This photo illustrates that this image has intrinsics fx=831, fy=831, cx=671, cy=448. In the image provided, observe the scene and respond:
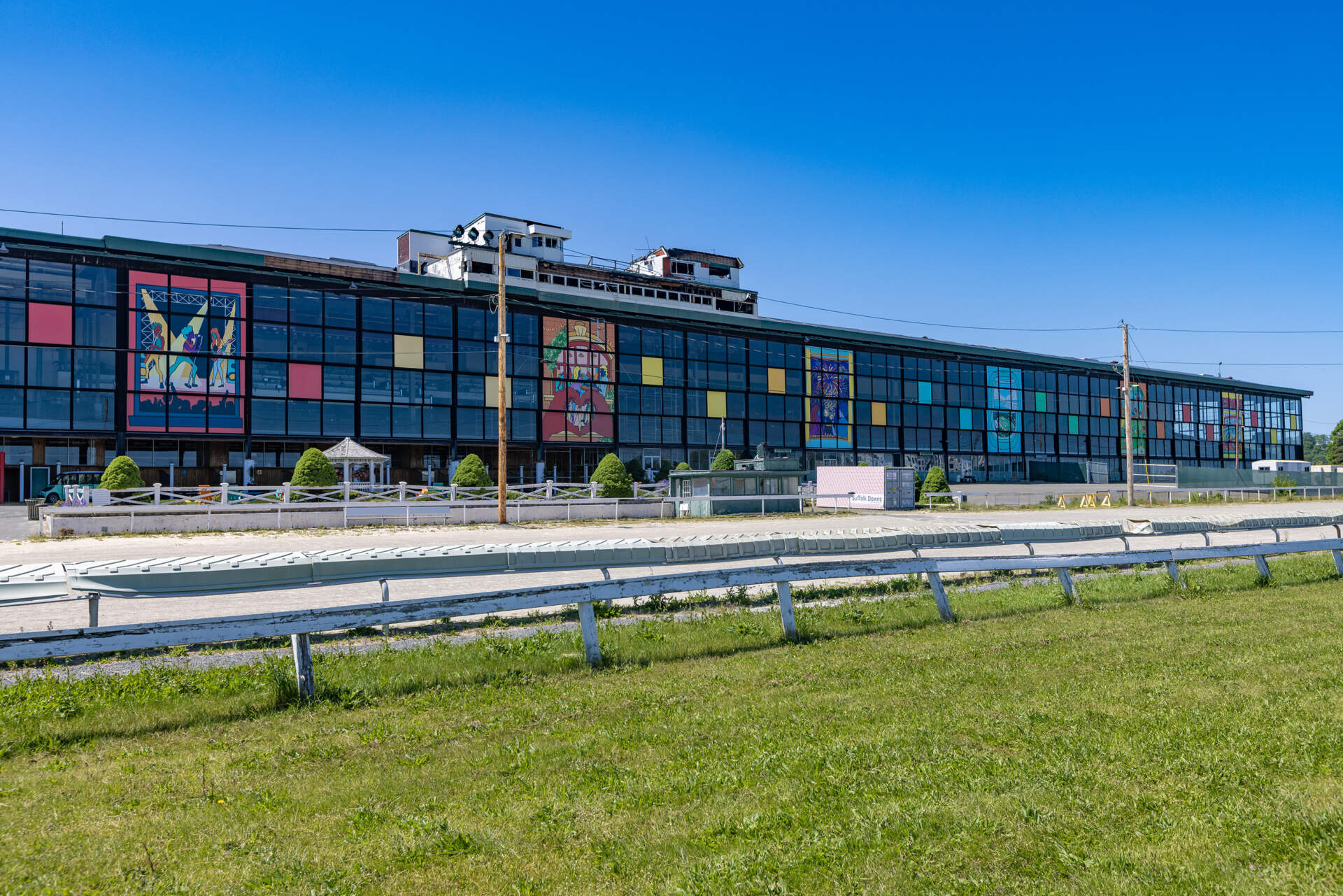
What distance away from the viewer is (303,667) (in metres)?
6.59

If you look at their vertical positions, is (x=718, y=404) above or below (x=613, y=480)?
above

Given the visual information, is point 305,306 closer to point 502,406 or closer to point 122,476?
point 122,476

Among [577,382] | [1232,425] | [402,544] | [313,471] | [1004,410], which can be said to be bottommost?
[402,544]

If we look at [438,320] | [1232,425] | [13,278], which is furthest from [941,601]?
[1232,425]

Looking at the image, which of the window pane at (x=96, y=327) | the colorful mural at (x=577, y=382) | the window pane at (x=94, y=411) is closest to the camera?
the window pane at (x=94, y=411)

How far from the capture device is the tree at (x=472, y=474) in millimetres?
41469

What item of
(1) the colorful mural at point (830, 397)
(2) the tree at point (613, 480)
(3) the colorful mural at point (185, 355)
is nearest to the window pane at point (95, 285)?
(3) the colorful mural at point (185, 355)

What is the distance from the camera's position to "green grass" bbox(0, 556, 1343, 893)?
11.7ft

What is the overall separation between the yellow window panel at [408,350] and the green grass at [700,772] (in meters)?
50.8

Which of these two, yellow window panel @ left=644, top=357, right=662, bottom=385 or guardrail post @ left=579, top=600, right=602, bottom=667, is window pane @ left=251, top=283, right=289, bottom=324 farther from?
guardrail post @ left=579, top=600, right=602, bottom=667

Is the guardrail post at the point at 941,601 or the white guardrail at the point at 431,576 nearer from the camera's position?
the white guardrail at the point at 431,576

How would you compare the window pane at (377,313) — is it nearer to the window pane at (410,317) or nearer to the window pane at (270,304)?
the window pane at (410,317)

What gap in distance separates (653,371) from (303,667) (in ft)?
201

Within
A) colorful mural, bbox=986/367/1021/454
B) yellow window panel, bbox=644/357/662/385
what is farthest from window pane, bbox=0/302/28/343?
colorful mural, bbox=986/367/1021/454
